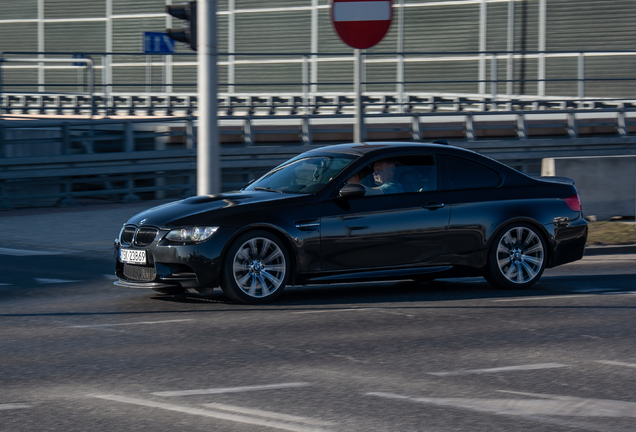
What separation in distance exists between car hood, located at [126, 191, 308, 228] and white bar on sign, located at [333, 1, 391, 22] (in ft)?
8.40

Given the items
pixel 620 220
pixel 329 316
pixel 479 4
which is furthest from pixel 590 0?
pixel 329 316

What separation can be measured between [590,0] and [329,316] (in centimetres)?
3188

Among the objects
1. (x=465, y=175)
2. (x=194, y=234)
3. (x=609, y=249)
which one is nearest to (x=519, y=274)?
(x=465, y=175)

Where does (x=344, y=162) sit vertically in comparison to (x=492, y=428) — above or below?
above

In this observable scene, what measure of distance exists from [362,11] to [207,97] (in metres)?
1.85

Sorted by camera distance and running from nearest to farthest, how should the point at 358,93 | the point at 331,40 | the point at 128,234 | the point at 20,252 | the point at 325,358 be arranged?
the point at 325,358 < the point at 128,234 < the point at 358,93 < the point at 20,252 < the point at 331,40

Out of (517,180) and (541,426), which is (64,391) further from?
(517,180)

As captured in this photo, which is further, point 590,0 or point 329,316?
point 590,0

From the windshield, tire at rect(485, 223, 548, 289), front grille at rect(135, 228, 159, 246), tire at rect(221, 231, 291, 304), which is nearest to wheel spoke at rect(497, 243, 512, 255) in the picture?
tire at rect(485, 223, 548, 289)

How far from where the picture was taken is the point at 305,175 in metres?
9.62

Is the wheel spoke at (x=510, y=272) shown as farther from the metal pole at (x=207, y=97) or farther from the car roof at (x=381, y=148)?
the metal pole at (x=207, y=97)

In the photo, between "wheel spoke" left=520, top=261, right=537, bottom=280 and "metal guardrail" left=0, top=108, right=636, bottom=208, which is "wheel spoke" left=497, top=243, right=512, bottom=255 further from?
"metal guardrail" left=0, top=108, right=636, bottom=208

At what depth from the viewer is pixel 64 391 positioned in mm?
5867

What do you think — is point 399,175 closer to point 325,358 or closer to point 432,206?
point 432,206
